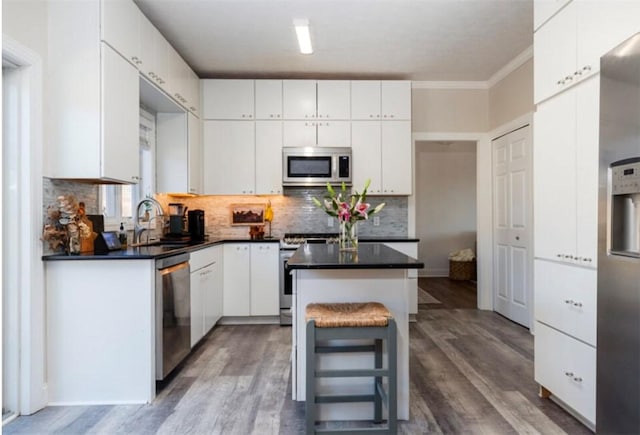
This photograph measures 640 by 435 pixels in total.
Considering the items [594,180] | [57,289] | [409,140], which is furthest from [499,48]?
[57,289]

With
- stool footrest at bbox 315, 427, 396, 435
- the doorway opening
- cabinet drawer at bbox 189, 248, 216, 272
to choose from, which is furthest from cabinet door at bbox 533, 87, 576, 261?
the doorway opening

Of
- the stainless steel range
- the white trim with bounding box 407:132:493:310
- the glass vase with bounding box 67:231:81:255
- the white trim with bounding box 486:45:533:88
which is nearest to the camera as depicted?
the glass vase with bounding box 67:231:81:255

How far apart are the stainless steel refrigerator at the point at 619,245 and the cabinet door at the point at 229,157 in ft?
10.7

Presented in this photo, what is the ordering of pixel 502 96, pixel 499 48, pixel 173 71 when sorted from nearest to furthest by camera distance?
pixel 173 71
pixel 499 48
pixel 502 96

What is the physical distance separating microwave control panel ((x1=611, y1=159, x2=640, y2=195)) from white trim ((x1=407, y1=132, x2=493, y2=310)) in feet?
9.27

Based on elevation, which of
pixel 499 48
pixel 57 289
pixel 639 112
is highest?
pixel 499 48

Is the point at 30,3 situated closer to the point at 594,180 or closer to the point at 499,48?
the point at 594,180

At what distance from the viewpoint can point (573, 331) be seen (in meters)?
2.00

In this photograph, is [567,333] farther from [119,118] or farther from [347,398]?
[119,118]

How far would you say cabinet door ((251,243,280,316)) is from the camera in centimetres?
390

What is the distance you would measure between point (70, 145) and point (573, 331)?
316 centimetres

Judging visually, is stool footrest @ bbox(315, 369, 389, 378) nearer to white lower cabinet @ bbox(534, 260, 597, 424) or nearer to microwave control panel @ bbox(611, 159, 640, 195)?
white lower cabinet @ bbox(534, 260, 597, 424)

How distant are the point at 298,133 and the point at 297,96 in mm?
414

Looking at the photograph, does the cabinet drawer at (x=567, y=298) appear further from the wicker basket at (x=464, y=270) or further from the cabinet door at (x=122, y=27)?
the wicker basket at (x=464, y=270)
